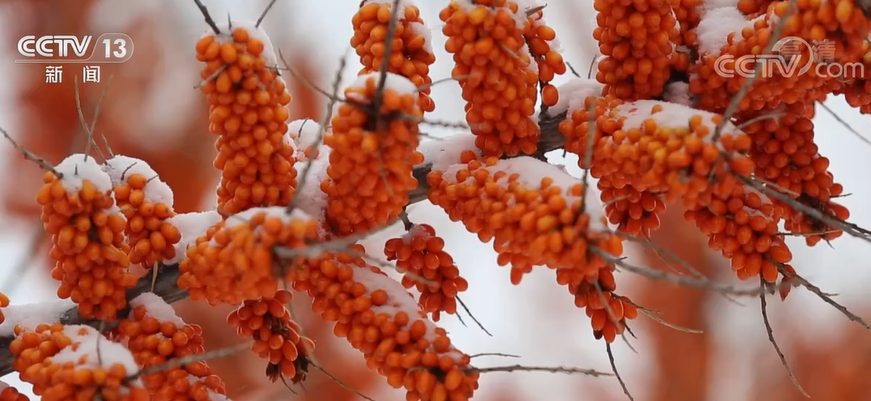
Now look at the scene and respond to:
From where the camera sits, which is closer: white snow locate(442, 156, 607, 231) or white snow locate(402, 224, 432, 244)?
white snow locate(442, 156, 607, 231)

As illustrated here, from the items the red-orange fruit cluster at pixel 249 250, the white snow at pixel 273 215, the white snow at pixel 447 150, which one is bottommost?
the red-orange fruit cluster at pixel 249 250

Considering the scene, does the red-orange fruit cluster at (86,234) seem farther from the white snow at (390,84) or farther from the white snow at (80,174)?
the white snow at (390,84)

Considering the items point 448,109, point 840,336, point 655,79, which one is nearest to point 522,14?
point 655,79

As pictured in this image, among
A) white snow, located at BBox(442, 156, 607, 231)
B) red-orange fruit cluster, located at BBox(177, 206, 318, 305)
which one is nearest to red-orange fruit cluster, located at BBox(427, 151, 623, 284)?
white snow, located at BBox(442, 156, 607, 231)

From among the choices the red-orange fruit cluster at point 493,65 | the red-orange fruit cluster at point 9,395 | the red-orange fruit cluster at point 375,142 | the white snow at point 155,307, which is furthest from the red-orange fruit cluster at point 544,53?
the red-orange fruit cluster at point 9,395

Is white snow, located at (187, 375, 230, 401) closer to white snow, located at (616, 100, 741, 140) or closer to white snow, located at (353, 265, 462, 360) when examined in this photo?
white snow, located at (353, 265, 462, 360)

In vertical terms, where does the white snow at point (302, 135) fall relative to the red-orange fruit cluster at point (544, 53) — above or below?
below

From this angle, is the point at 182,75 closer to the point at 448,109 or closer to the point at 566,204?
the point at 448,109
